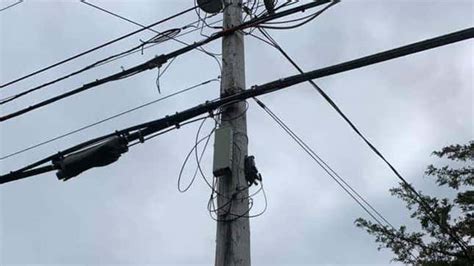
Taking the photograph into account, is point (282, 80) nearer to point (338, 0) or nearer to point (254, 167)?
point (254, 167)

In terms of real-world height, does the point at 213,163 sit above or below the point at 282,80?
below

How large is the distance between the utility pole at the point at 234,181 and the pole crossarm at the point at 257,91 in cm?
19

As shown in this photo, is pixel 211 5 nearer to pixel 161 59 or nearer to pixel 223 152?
pixel 161 59

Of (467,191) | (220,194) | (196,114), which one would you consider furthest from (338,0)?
(467,191)

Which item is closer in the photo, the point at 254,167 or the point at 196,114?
the point at 254,167

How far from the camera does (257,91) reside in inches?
223

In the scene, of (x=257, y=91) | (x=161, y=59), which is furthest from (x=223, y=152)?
(x=161, y=59)

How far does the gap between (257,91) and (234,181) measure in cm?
95

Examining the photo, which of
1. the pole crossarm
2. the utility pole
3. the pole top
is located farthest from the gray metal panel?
the pole top

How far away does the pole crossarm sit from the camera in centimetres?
478

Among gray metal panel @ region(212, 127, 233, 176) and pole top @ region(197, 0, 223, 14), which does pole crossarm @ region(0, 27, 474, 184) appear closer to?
gray metal panel @ region(212, 127, 233, 176)

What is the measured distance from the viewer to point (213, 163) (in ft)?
17.7

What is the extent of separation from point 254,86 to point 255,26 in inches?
41.8

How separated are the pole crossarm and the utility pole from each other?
7.5 inches
